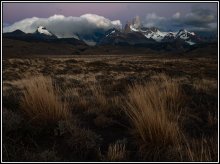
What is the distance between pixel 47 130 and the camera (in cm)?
576

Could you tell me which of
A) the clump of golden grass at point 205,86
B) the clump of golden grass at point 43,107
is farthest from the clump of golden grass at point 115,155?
the clump of golden grass at point 205,86

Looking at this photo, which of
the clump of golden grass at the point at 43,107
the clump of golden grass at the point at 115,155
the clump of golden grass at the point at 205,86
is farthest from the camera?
the clump of golden grass at the point at 205,86

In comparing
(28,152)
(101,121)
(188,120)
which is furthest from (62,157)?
(188,120)

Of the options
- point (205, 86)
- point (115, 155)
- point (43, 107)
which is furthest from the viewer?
point (205, 86)

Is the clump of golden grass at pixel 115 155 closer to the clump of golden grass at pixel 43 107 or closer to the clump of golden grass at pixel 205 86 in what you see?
the clump of golden grass at pixel 43 107

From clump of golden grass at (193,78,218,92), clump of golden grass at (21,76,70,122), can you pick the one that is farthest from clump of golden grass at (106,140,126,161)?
clump of golden grass at (193,78,218,92)

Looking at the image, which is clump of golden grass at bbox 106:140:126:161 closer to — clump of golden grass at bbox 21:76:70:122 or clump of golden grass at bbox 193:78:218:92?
clump of golden grass at bbox 21:76:70:122

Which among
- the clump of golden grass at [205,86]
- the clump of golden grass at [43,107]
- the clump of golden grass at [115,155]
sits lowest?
the clump of golden grass at [205,86]

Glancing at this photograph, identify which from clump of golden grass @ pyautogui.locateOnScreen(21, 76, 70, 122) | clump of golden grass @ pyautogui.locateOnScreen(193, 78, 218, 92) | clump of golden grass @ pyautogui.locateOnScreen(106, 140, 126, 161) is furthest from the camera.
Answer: clump of golden grass @ pyautogui.locateOnScreen(193, 78, 218, 92)

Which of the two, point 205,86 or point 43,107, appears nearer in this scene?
point 43,107

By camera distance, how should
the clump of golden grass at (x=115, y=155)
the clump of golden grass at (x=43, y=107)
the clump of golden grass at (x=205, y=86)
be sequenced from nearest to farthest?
the clump of golden grass at (x=115, y=155) < the clump of golden grass at (x=43, y=107) < the clump of golden grass at (x=205, y=86)

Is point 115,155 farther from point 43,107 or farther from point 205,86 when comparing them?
point 205,86

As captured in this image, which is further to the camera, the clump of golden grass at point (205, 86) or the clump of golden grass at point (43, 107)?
the clump of golden grass at point (205, 86)

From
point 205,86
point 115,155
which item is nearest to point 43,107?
point 115,155
